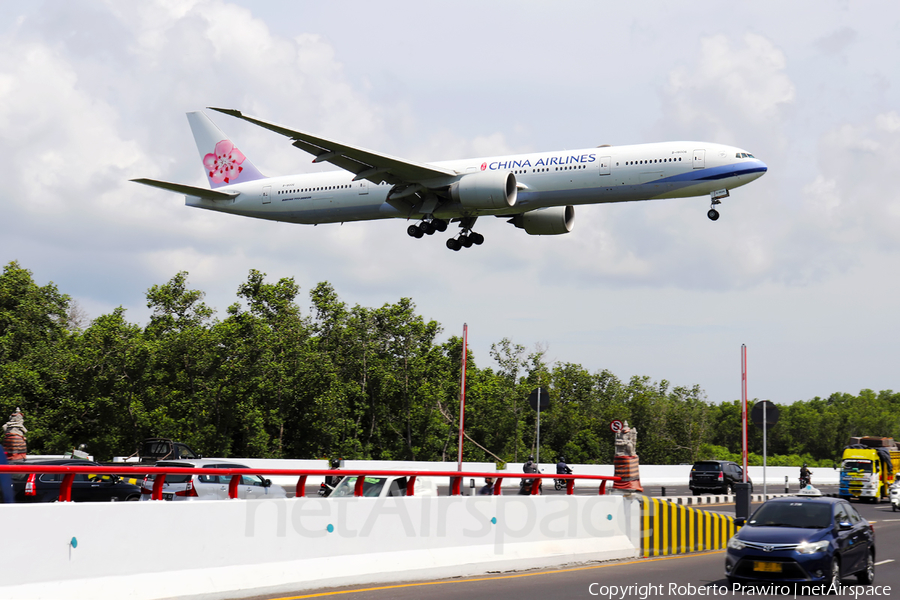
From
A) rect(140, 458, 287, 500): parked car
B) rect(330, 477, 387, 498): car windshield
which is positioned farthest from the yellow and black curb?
rect(140, 458, 287, 500): parked car

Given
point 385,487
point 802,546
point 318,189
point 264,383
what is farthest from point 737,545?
point 264,383

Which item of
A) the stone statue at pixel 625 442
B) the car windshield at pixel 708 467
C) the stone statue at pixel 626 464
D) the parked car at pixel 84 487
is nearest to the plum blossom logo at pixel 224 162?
the parked car at pixel 84 487

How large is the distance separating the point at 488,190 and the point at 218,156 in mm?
18149

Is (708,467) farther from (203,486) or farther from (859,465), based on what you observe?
(203,486)

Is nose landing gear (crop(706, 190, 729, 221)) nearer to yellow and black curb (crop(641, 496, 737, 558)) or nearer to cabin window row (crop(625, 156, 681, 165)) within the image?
cabin window row (crop(625, 156, 681, 165))

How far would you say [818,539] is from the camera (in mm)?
11969

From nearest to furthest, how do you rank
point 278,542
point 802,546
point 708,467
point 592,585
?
point 278,542 → point 592,585 → point 802,546 → point 708,467

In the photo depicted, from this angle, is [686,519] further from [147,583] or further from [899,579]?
[147,583]

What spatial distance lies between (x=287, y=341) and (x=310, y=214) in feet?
97.2

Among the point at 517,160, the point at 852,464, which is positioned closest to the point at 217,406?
the point at 517,160

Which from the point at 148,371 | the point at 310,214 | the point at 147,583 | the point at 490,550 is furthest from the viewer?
the point at 148,371

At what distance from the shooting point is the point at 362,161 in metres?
32.1

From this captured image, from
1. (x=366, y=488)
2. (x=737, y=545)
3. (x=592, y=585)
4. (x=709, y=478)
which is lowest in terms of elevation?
(x=709, y=478)

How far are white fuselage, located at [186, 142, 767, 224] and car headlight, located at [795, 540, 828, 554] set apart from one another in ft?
64.5
